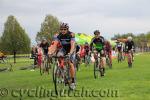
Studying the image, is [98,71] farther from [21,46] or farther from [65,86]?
[21,46]

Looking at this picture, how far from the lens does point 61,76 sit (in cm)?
1505

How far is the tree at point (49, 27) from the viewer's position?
120875 mm

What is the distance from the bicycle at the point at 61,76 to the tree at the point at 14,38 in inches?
3601

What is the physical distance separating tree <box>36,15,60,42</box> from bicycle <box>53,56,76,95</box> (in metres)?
105

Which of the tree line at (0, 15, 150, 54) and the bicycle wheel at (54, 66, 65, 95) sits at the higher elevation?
the tree line at (0, 15, 150, 54)

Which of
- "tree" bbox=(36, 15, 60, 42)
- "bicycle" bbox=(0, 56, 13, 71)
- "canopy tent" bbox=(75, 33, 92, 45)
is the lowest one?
"bicycle" bbox=(0, 56, 13, 71)

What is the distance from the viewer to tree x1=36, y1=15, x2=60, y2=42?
12088cm

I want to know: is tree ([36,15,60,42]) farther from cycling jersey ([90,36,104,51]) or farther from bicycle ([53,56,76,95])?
bicycle ([53,56,76,95])

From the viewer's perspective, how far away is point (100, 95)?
13.9m

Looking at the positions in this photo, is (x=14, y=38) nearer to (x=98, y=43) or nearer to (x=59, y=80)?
(x=98, y=43)

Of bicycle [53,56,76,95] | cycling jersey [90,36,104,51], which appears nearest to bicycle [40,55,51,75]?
cycling jersey [90,36,104,51]

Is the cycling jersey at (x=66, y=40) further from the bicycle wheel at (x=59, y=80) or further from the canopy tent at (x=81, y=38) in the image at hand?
the canopy tent at (x=81, y=38)

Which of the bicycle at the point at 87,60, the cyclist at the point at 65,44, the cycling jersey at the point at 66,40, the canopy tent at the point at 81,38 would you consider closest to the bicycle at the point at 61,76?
the cyclist at the point at 65,44

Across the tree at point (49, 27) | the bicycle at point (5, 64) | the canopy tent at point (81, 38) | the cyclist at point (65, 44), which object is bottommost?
the bicycle at point (5, 64)
